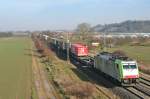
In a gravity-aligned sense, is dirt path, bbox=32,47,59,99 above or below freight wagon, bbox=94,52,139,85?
below

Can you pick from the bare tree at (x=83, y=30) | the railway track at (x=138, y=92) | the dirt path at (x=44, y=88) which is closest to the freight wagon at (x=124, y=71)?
the railway track at (x=138, y=92)

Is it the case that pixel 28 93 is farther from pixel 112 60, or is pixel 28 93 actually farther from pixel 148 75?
pixel 148 75

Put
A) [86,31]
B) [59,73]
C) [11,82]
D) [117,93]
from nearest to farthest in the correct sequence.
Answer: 1. [117,93]
2. [11,82]
3. [59,73]
4. [86,31]

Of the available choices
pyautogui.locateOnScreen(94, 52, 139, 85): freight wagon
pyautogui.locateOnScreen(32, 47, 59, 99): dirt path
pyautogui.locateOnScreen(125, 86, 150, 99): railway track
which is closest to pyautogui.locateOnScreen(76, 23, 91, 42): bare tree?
pyautogui.locateOnScreen(32, 47, 59, 99): dirt path

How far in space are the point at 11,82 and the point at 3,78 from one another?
404 cm

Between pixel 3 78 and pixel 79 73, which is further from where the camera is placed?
pixel 79 73

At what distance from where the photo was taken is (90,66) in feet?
182

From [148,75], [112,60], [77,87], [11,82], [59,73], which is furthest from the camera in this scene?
[59,73]

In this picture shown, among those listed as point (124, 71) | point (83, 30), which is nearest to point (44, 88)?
point (124, 71)

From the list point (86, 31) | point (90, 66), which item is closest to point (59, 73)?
point (90, 66)

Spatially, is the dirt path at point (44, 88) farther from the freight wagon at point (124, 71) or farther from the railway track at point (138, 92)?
the railway track at point (138, 92)

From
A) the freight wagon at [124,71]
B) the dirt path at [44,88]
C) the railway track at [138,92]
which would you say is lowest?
the dirt path at [44,88]

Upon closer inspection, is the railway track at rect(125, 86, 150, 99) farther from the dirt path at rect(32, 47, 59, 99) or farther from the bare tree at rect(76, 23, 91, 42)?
the bare tree at rect(76, 23, 91, 42)

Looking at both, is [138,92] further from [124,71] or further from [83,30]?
[83,30]
